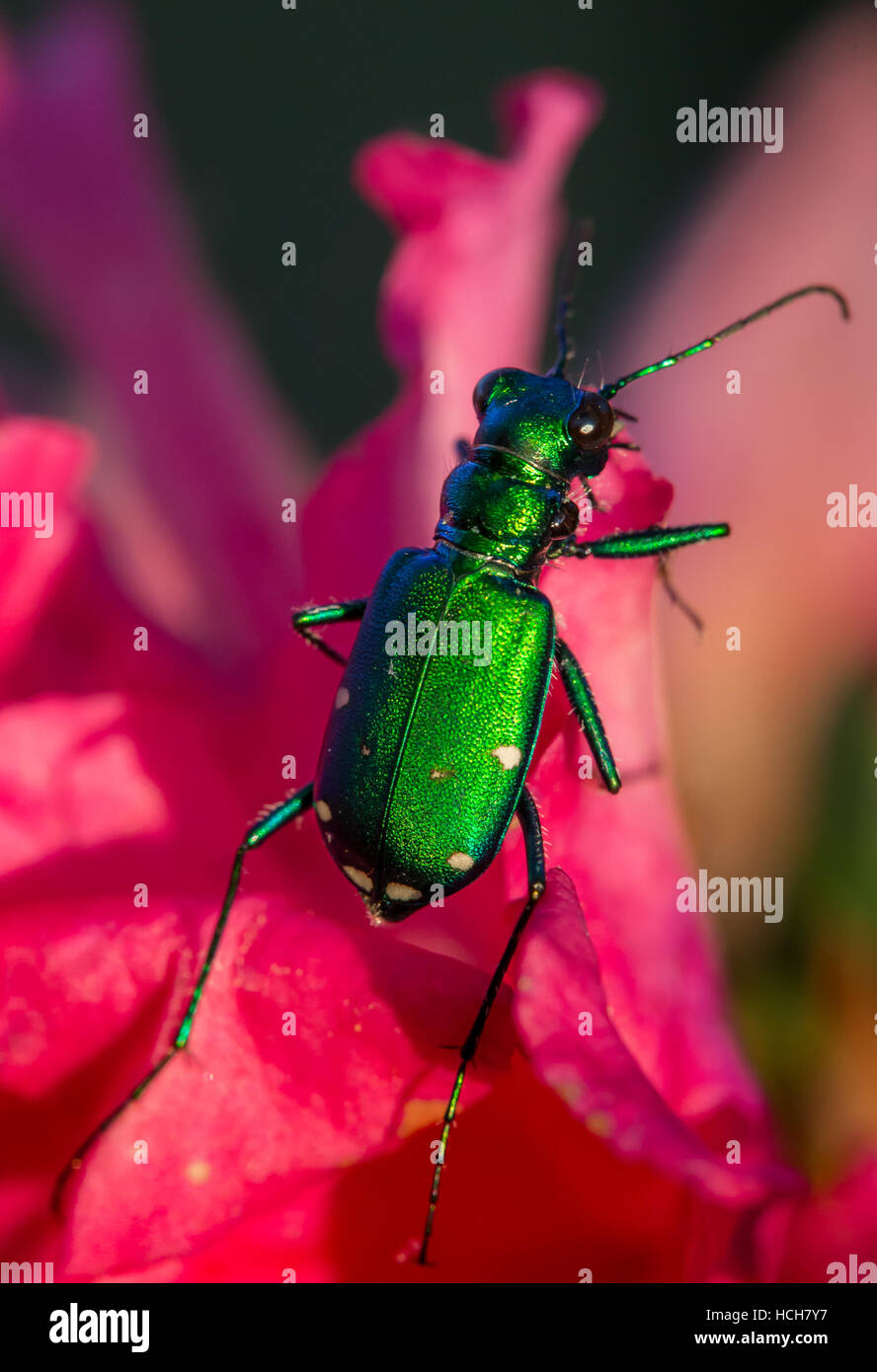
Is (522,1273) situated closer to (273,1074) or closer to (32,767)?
(273,1074)

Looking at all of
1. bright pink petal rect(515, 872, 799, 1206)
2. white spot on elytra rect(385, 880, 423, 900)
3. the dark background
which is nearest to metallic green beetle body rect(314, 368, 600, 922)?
white spot on elytra rect(385, 880, 423, 900)

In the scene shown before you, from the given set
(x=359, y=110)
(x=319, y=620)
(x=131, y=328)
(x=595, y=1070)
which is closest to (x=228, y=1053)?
(x=595, y=1070)

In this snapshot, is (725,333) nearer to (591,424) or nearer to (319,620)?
(591,424)

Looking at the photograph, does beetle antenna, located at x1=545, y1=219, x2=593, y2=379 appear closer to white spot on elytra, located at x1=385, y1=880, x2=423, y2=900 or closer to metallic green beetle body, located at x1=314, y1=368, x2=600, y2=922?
metallic green beetle body, located at x1=314, y1=368, x2=600, y2=922

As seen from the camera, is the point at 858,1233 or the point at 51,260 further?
the point at 51,260

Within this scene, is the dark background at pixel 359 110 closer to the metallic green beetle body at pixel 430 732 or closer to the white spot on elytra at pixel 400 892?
the metallic green beetle body at pixel 430 732
